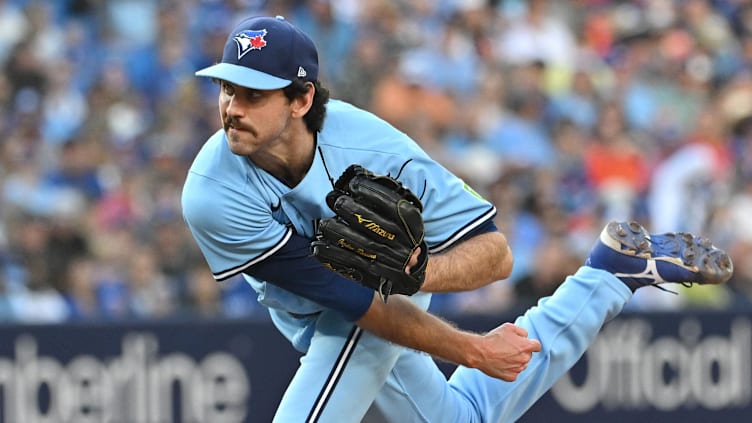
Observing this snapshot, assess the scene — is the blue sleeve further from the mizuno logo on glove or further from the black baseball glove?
the mizuno logo on glove

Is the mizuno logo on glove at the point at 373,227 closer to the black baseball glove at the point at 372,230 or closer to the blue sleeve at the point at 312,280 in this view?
the black baseball glove at the point at 372,230

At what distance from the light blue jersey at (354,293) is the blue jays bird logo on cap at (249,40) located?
324 mm

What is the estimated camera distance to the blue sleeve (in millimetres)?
4473

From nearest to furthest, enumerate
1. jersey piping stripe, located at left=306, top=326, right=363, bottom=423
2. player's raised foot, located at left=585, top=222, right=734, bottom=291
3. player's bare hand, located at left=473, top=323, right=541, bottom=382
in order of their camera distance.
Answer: player's bare hand, located at left=473, top=323, right=541, bottom=382
jersey piping stripe, located at left=306, top=326, right=363, bottom=423
player's raised foot, located at left=585, top=222, right=734, bottom=291

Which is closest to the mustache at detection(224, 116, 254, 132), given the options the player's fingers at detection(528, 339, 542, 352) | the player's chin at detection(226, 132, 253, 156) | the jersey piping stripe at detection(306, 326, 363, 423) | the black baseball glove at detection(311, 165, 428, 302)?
the player's chin at detection(226, 132, 253, 156)

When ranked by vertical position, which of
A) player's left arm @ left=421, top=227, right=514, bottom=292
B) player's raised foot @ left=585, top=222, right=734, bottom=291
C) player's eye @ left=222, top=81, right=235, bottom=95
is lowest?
player's raised foot @ left=585, top=222, right=734, bottom=291

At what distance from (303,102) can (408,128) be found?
4967 millimetres

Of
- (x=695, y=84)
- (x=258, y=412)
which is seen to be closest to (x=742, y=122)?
(x=695, y=84)

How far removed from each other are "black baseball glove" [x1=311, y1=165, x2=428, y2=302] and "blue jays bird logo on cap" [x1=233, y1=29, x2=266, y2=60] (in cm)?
50

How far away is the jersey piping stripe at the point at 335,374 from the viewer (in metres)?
4.70

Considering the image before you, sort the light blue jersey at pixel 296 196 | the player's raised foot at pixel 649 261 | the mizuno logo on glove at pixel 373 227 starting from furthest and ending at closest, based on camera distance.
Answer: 1. the player's raised foot at pixel 649 261
2. the light blue jersey at pixel 296 196
3. the mizuno logo on glove at pixel 373 227

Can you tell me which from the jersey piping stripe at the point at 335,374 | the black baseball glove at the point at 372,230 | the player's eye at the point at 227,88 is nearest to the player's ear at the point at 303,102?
the player's eye at the point at 227,88

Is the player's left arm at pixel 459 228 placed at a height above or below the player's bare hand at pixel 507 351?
above

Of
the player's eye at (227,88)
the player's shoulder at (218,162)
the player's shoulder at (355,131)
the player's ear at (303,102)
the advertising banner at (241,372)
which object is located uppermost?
the player's eye at (227,88)
